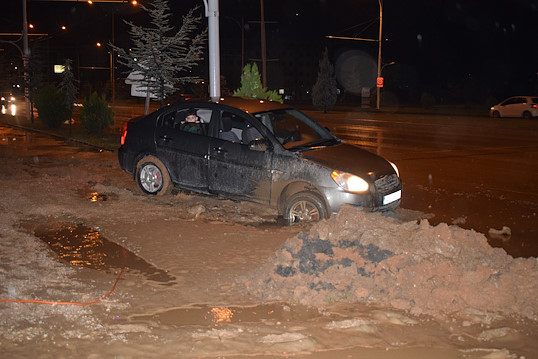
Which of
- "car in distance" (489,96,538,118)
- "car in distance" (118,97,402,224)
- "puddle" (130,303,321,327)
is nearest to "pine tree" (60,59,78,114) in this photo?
"car in distance" (118,97,402,224)

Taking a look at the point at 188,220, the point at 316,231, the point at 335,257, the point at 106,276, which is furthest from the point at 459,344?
the point at 188,220

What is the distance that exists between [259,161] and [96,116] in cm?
1600

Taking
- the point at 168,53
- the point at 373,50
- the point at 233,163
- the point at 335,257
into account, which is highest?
the point at 373,50

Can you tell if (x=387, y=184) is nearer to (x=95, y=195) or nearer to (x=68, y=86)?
(x=95, y=195)

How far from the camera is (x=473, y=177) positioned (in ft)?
43.5

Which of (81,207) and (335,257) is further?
(81,207)

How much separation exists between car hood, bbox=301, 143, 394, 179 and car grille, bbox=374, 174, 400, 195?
7 cm

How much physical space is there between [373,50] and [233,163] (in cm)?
8960

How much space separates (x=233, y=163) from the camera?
9.15 meters

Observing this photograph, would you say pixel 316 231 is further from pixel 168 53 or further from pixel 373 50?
pixel 373 50

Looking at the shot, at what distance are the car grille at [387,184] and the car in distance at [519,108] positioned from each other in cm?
3286

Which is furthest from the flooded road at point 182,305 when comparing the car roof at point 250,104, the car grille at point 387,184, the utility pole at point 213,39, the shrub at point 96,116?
the shrub at point 96,116

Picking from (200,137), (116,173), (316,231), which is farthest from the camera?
(116,173)

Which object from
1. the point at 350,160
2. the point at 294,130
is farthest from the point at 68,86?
the point at 350,160
